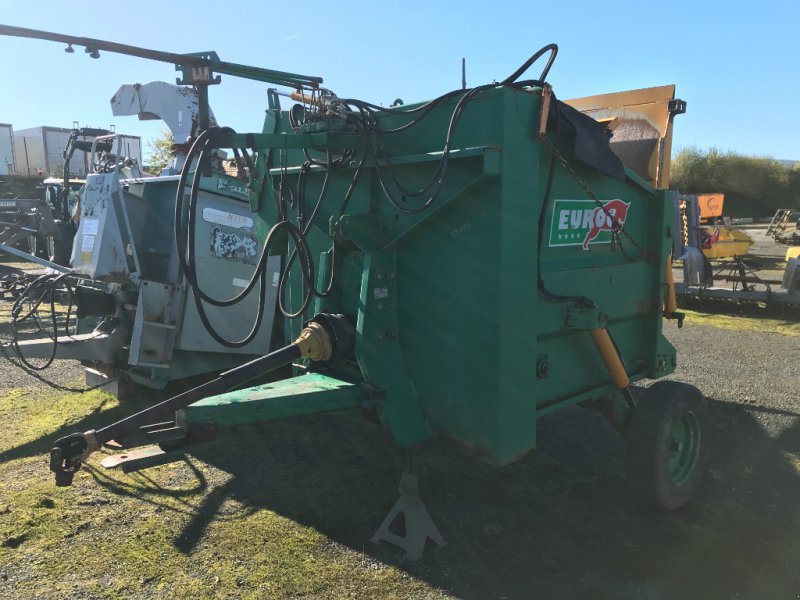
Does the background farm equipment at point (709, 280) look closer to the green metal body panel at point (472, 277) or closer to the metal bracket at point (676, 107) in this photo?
the metal bracket at point (676, 107)

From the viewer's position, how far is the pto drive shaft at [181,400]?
2441 millimetres

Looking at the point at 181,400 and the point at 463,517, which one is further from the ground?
the point at 181,400

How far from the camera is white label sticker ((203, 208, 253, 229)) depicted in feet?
16.7

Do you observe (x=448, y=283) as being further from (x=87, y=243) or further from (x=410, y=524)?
(x=87, y=243)

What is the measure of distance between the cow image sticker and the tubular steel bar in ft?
6.50

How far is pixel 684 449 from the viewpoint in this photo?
13.0ft

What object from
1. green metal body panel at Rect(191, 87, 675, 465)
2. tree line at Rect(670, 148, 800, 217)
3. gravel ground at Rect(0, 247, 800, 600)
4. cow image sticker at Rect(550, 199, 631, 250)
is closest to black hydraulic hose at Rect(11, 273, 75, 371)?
gravel ground at Rect(0, 247, 800, 600)

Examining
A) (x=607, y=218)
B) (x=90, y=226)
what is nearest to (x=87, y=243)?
(x=90, y=226)

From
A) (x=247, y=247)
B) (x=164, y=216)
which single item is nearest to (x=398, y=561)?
(x=247, y=247)

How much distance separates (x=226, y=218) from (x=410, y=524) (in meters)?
3.12

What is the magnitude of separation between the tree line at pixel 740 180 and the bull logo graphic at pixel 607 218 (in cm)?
3789

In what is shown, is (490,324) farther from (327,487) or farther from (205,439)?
(327,487)

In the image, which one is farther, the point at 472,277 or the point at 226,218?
the point at 226,218

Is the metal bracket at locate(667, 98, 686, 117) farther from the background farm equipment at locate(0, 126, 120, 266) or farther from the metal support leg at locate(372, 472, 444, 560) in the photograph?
the background farm equipment at locate(0, 126, 120, 266)
